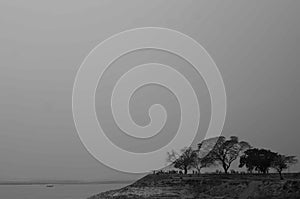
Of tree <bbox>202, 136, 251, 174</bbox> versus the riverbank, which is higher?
tree <bbox>202, 136, 251, 174</bbox>

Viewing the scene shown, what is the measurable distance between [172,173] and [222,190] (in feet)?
102

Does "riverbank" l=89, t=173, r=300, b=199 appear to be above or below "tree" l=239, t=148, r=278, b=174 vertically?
below

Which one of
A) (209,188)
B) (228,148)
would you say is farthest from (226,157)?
(209,188)

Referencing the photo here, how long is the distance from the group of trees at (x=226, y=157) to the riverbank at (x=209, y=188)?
15.2 m

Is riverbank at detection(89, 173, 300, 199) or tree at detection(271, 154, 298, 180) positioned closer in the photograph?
riverbank at detection(89, 173, 300, 199)

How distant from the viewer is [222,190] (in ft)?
219

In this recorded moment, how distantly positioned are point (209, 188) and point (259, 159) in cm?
2479

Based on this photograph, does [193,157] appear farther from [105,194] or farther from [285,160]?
[105,194]

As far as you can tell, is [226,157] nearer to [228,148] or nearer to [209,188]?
[228,148]

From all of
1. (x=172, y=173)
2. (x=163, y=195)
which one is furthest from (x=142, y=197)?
(x=172, y=173)

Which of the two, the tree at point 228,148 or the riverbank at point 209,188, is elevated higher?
the tree at point 228,148

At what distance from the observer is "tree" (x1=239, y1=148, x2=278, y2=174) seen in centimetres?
9188

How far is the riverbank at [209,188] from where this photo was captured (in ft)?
190

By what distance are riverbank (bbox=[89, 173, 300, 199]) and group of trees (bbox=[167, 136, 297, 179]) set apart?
598 inches
